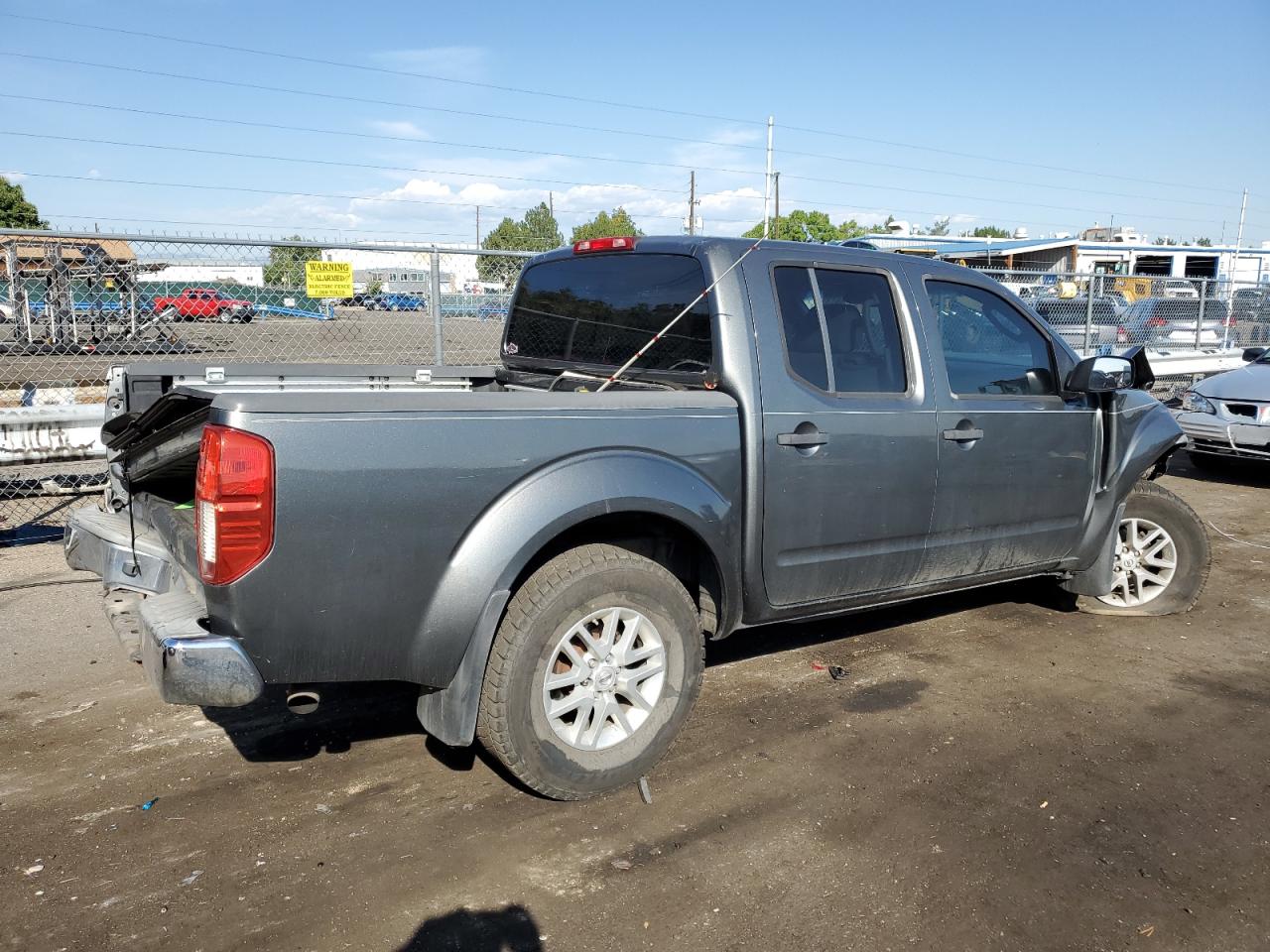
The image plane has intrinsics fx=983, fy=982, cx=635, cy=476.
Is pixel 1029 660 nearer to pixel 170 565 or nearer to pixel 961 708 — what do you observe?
pixel 961 708

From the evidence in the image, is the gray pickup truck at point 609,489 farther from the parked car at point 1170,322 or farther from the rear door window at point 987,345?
the parked car at point 1170,322

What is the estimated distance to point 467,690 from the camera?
3123mm

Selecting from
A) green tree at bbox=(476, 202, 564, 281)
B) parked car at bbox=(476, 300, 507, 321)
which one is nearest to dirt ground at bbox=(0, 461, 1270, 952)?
parked car at bbox=(476, 300, 507, 321)

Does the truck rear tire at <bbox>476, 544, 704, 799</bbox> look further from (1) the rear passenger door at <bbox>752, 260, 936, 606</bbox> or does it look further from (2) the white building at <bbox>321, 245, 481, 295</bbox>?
(2) the white building at <bbox>321, 245, 481, 295</bbox>

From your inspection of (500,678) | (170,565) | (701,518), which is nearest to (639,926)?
(500,678)

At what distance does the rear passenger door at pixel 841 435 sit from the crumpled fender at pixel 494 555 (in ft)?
2.17

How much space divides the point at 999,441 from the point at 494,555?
8.29 feet

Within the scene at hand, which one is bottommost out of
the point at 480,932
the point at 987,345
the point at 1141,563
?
the point at 480,932

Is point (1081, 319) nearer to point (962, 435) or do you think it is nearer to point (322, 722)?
point (962, 435)

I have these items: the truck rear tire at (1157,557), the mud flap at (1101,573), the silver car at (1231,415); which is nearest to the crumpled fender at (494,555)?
the mud flap at (1101,573)

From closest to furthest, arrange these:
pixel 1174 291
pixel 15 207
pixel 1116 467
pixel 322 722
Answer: pixel 322 722 → pixel 1116 467 → pixel 1174 291 → pixel 15 207

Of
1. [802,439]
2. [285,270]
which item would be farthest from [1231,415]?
[285,270]

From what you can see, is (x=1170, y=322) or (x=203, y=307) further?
(x=1170, y=322)

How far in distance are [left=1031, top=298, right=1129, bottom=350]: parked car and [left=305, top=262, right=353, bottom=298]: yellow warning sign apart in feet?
28.0
